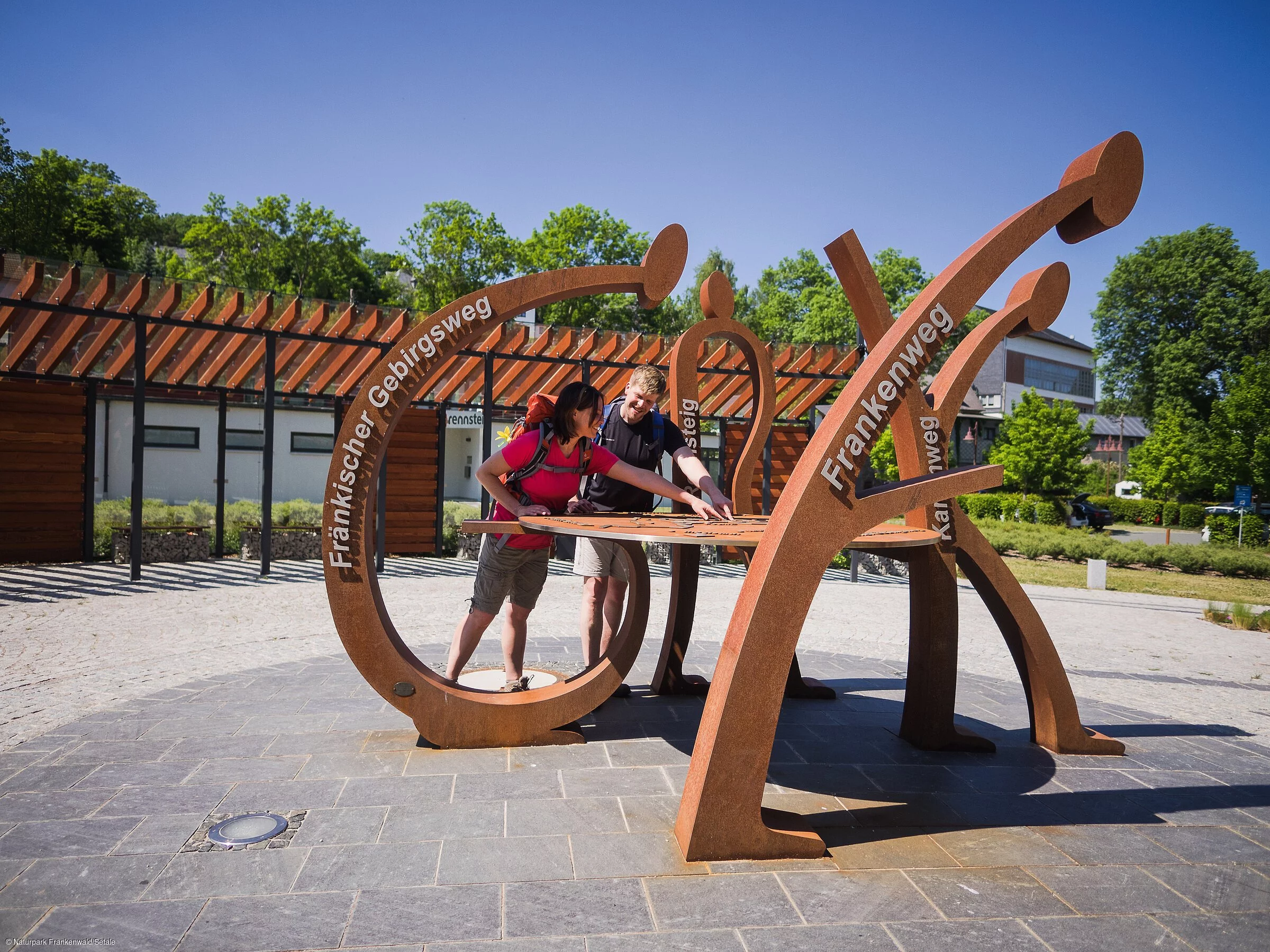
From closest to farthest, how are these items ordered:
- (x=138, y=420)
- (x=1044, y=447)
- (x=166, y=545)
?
1. (x=138, y=420)
2. (x=166, y=545)
3. (x=1044, y=447)

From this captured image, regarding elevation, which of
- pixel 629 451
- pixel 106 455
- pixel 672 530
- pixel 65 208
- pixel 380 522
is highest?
pixel 65 208

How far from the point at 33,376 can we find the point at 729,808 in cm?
1336

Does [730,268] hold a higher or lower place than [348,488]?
higher

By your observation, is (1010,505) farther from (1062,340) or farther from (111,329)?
(1062,340)

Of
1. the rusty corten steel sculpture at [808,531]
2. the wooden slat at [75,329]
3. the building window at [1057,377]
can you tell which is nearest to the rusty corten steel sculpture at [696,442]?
the rusty corten steel sculpture at [808,531]

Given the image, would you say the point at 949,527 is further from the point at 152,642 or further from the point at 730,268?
the point at 730,268

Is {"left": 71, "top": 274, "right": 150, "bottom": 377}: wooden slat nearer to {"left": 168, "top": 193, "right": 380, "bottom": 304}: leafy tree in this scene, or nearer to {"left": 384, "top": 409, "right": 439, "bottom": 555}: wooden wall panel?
{"left": 384, "top": 409, "right": 439, "bottom": 555}: wooden wall panel

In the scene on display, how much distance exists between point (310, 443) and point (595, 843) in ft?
90.0

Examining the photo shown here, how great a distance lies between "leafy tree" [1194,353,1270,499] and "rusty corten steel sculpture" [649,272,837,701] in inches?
1144

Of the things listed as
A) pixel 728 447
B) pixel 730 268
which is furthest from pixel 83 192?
pixel 728 447

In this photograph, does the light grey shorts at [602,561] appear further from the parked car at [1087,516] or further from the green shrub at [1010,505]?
the parked car at [1087,516]

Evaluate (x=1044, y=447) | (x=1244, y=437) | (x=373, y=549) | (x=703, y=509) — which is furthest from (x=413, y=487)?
(x=1244, y=437)

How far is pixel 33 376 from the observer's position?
40.8 ft

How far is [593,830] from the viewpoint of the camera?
3.63 meters
